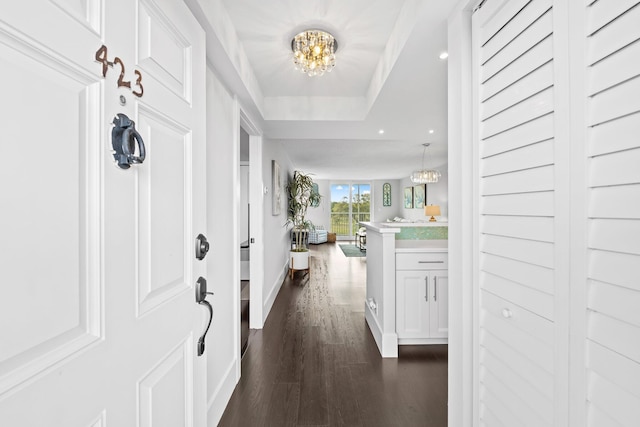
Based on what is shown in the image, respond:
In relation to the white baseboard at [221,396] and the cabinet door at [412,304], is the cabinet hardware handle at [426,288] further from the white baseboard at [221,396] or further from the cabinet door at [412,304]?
the white baseboard at [221,396]

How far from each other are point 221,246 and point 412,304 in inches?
69.5

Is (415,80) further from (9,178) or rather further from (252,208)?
(9,178)

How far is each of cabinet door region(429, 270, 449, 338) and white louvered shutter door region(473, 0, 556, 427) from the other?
1.56 m

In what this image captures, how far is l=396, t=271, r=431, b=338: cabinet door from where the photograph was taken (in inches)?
104

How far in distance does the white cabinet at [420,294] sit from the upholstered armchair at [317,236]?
7478 mm

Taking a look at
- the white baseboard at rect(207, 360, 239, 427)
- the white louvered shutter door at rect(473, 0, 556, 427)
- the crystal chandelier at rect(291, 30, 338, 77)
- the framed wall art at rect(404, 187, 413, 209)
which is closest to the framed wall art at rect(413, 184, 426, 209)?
the framed wall art at rect(404, 187, 413, 209)

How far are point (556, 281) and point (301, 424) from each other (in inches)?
63.4

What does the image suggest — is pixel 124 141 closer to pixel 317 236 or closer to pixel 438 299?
pixel 438 299

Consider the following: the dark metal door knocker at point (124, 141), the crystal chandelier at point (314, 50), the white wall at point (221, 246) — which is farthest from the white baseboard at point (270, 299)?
the dark metal door knocker at point (124, 141)

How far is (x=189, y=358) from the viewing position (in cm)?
106

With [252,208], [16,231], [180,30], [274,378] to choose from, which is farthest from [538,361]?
[252,208]

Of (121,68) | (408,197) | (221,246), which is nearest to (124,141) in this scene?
(121,68)

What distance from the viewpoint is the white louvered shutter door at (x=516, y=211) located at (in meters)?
0.84

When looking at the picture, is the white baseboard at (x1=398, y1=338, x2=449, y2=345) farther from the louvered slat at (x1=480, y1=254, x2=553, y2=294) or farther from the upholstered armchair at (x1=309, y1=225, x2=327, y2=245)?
the upholstered armchair at (x1=309, y1=225, x2=327, y2=245)
